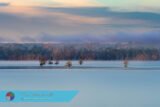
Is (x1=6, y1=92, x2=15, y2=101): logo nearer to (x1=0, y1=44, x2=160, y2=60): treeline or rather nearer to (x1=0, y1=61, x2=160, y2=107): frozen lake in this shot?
(x1=0, y1=61, x2=160, y2=107): frozen lake

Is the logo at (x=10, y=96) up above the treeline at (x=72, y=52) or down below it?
below

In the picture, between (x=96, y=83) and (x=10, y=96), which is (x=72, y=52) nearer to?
(x=96, y=83)

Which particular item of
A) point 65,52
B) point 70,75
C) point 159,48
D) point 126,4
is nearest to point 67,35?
point 65,52

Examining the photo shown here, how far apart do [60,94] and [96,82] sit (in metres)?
0.18

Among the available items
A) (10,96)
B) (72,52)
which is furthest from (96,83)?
(10,96)

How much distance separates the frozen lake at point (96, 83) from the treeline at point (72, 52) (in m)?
0.03

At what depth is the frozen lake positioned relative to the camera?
5.61 ft

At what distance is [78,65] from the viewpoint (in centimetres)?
179

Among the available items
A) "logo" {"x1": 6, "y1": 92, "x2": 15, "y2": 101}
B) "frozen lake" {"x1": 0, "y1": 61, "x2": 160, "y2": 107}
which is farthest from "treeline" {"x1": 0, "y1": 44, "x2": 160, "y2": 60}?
"logo" {"x1": 6, "y1": 92, "x2": 15, "y2": 101}

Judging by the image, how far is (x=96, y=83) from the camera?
175cm

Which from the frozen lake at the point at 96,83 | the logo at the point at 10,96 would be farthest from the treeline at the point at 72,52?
the logo at the point at 10,96

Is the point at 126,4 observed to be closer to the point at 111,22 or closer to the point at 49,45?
the point at 111,22

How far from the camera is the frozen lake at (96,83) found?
5.61 feet

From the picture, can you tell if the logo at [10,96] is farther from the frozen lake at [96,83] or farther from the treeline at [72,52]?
the treeline at [72,52]
